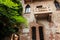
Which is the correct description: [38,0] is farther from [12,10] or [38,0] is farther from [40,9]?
[12,10]

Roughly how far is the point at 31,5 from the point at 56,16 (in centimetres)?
225

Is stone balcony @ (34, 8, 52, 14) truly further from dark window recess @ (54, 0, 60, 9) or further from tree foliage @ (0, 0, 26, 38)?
tree foliage @ (0, 0, 26, 38)

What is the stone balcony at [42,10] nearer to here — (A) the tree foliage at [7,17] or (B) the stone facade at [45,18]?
(B) the stone facade at [45,18]

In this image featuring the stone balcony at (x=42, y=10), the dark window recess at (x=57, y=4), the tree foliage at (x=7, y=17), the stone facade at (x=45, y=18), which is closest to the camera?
the tree foliage at (x=7, y=17)

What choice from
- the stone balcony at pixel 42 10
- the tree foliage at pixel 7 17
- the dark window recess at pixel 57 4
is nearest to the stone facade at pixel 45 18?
the stone balcony at pixel 42 10

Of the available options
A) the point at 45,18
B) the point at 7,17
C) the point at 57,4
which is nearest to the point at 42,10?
the point at 45,18

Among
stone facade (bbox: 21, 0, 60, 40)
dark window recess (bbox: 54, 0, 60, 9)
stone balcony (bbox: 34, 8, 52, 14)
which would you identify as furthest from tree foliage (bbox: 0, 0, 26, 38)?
dark window recess (bbox: 54, 0, 60, 9)

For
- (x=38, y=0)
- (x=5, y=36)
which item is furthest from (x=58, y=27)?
(x=5, y=36)

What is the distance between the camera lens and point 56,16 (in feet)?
46.1

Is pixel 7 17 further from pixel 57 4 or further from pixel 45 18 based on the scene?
pixel 57 4

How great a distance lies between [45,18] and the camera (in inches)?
558

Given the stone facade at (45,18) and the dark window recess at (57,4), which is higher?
the dark window recess at (57,4)

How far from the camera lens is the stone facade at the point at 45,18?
13.6 meters

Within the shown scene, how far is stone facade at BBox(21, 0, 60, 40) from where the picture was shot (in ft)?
44.5
